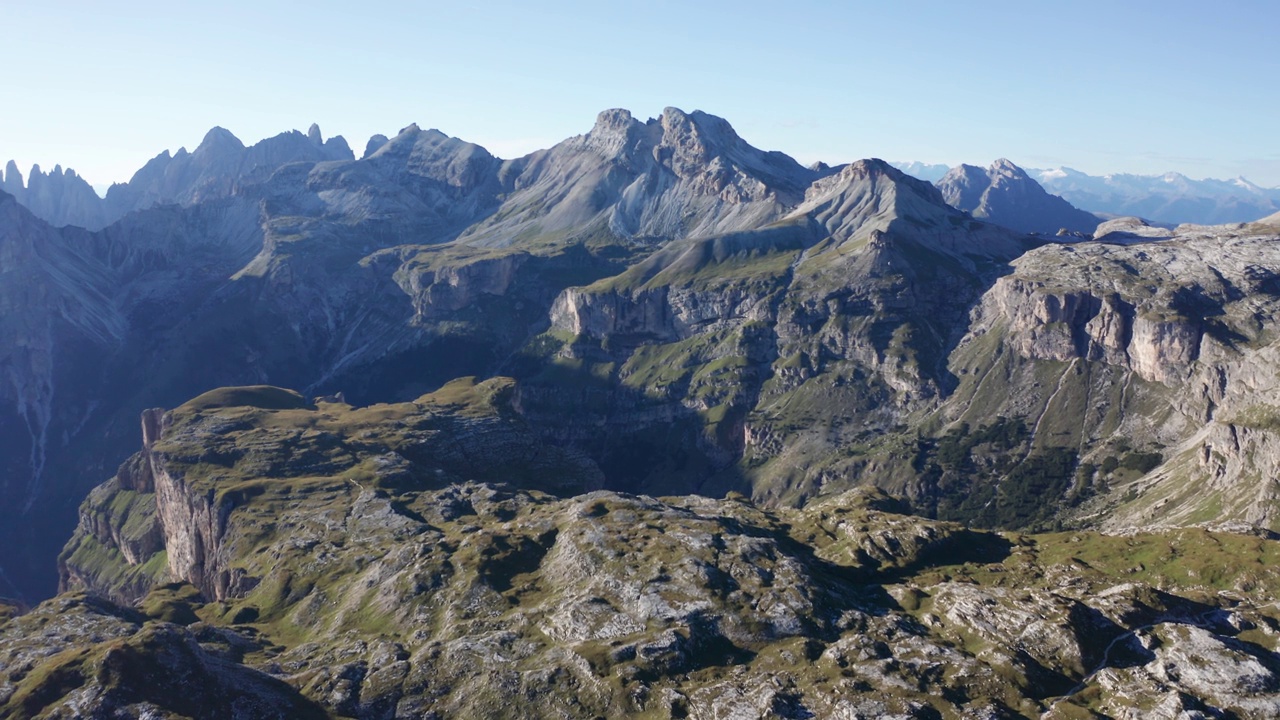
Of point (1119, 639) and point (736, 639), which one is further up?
point (1119, 639)

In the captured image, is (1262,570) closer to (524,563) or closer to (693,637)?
(693,637)

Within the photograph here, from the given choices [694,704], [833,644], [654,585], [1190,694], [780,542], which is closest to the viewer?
[1190,694]

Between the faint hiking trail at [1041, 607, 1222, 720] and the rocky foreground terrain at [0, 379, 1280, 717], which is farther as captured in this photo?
the rocky foreground terrain at [0, 379, 1280, 717]

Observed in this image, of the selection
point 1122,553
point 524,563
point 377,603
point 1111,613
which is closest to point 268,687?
point 377,603

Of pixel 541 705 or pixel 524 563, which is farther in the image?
pixel 524 563

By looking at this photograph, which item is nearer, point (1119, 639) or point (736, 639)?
point (1119, 639)

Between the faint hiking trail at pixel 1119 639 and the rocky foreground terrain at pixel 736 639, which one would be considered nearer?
the faint hiking trail at pixel 1119 639

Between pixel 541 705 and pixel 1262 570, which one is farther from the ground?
pixel 1262 570

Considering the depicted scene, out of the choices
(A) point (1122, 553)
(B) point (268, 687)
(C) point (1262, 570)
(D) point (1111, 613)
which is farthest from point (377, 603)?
(C) point (1262, 570)

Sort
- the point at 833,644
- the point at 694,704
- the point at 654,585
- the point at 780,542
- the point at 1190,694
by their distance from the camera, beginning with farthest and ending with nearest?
the point at 780,542
the point at 654,585
the point at 833,644
the point at 694,704
the point at 1190,694
